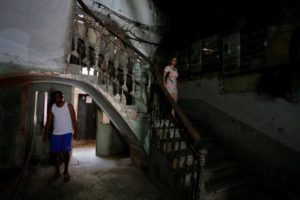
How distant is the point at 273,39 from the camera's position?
4.09 metres

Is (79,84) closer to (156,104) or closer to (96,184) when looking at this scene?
(156,104)


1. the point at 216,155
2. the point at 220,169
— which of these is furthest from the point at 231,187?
the point at 216,155

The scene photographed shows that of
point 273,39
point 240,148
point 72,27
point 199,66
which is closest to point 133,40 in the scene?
point 199,66

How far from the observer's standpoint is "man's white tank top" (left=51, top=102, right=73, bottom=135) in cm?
429

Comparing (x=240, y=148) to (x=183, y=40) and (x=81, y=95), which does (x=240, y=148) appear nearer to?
(x=183, y=40)

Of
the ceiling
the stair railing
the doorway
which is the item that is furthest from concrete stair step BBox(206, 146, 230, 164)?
the doorway

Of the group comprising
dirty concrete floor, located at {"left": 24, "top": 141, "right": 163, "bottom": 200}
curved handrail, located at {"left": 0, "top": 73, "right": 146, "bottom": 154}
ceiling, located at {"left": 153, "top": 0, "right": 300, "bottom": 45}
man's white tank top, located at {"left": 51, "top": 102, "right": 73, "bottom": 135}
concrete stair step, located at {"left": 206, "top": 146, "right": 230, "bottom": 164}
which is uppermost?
ceiling, located at {"left": 153, "top": 0, "right": 300, "bottom": 45}

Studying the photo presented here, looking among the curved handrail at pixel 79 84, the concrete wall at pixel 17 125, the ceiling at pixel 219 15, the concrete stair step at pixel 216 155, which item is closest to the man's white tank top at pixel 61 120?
the curved handrail at pixel 79 84

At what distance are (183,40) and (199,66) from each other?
1.42 metres

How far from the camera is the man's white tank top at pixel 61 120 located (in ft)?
14.1

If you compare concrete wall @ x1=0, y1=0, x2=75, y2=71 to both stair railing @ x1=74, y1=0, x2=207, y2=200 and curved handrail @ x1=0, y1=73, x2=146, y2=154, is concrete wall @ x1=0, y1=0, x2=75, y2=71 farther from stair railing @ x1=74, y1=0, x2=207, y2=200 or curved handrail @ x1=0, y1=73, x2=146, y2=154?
curved handrail @ x1=0, y1=73, x2=146, y2=154

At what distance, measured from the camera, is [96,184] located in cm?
437

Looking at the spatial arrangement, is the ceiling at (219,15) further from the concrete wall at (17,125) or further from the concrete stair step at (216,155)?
the concrete wall at (17,125)

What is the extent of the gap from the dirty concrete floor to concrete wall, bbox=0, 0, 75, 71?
8.12 feet
